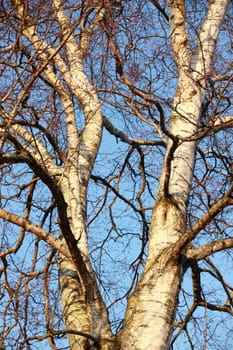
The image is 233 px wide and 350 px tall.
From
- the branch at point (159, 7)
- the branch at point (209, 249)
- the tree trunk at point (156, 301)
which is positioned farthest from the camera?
the branch at point (159, 7)

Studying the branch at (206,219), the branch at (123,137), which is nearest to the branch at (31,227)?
the branch at (206,219)

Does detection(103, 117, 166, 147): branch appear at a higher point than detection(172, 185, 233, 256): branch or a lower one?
higher

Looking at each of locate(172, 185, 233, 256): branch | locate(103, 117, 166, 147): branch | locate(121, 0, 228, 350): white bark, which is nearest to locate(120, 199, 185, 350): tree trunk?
locate(121, 0, 228, 350): white bark

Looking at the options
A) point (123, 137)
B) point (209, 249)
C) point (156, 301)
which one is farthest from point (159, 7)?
point (156, 301)

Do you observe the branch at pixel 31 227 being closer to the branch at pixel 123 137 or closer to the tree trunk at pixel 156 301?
the tree trunk at pixel 156 301

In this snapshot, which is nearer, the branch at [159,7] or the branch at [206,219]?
the branch at [206,219]

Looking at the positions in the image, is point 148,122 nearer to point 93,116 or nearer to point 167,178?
point 167,178

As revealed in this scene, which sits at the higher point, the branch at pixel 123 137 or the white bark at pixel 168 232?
the branch at pixel 123 137

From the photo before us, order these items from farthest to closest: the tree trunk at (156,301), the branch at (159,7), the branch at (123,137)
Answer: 1. the branch at (159,7)
2. the branch at (123,137)
3. the tree trunk at (156,301)

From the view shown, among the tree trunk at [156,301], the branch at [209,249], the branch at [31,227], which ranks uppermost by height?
the branch at [31,227]

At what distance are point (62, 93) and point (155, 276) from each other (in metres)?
1.82

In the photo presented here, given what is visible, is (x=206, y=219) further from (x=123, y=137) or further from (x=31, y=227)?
(x=123, y=137)

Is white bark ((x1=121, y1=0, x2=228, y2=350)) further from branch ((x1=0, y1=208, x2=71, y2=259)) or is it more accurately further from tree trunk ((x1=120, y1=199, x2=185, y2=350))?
branch ((x1=0, y1=208, x2=71, y2=259))

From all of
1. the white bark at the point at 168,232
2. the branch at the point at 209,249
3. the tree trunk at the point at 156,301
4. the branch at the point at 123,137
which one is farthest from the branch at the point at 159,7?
the branch at the point at 209,249
